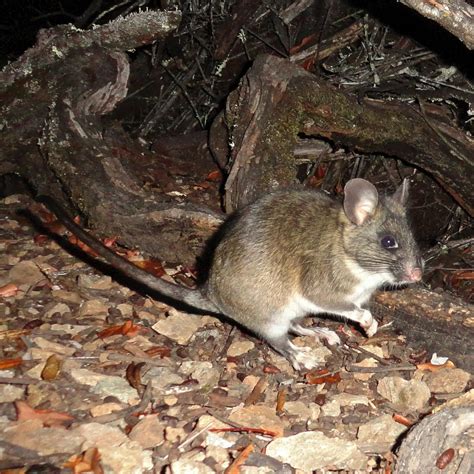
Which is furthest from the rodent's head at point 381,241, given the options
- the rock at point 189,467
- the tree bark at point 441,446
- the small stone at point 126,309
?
the rock at point 189,467

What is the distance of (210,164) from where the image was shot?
6012 mm

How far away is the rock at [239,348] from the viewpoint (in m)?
3.86

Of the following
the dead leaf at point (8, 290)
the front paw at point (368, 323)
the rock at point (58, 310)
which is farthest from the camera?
the dead leaf at point (8, 290)

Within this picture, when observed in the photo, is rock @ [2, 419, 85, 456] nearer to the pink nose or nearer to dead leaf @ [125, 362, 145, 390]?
dead leaf @ [125, 362, 145, 390]

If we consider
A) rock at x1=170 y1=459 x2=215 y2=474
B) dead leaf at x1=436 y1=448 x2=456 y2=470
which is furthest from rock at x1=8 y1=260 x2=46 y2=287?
dead leaf at x1=436 y1=448 x2=456 y2=470

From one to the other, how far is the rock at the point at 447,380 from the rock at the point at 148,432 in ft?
4.92

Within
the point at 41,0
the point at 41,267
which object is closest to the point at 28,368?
the point at 41,267

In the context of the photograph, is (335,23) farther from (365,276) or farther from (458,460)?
(458,460)

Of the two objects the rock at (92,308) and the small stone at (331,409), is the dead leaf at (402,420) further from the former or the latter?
the rock at (92,308)

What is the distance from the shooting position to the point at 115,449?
2881 millimetres

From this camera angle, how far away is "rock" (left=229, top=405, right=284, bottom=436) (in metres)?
3.18

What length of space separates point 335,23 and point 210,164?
1.79 meters

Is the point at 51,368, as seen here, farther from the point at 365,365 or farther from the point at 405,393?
the point at 405,393

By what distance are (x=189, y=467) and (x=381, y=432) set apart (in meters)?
0.96
